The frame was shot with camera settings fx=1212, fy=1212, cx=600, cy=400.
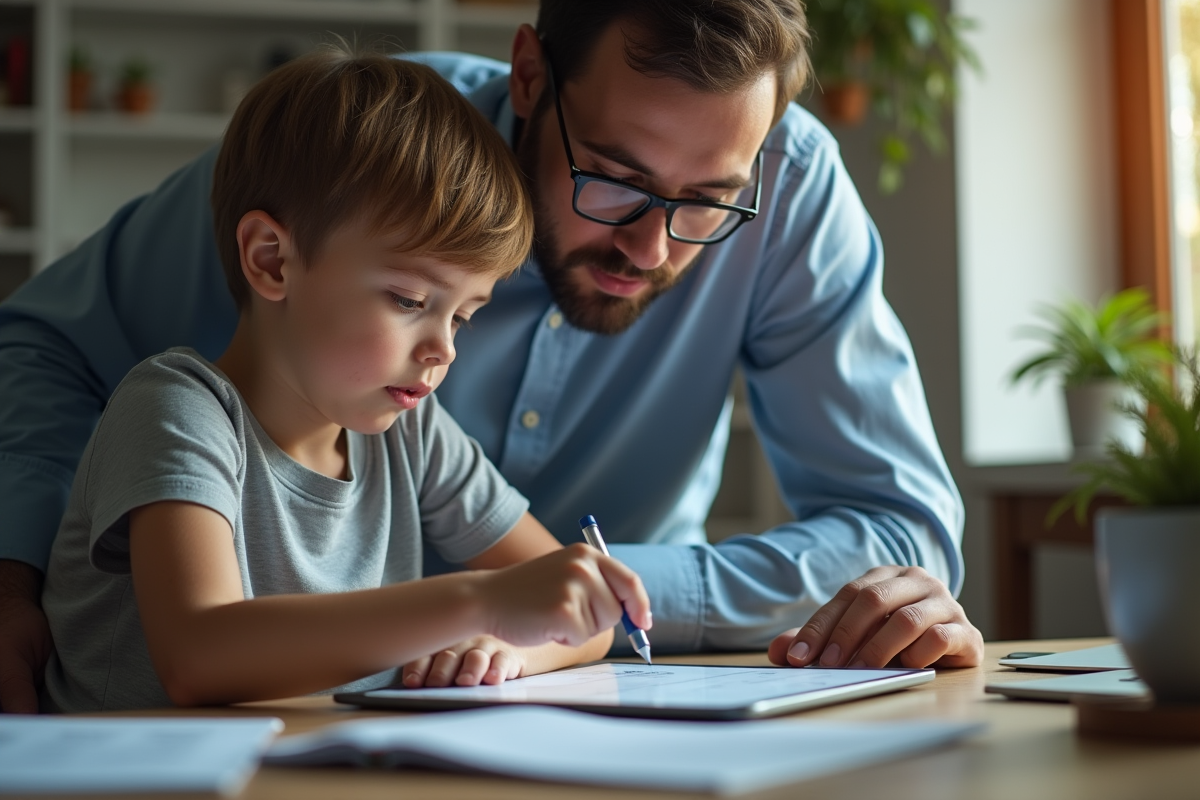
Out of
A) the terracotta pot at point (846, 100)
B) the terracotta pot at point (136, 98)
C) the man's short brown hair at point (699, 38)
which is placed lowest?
the man's short brown hair at point (699, 38)

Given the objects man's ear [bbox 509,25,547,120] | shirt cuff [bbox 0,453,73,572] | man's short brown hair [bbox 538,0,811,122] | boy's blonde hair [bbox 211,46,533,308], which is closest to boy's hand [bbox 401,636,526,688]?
boy's blonde hair [bbox 211,46,533,308]

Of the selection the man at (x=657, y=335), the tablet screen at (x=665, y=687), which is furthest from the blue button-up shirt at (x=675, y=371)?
the tablet screen at (x=665, y=687)

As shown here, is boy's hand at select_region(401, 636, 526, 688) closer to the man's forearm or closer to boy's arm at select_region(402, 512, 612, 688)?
boy's arm at select_region(402, 512, 612, 688)

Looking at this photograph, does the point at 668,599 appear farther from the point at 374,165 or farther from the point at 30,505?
the point at 30,505

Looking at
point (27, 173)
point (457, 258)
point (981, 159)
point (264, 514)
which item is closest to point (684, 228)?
point (457, 258)

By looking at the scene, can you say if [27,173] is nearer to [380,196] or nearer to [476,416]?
[476,416]

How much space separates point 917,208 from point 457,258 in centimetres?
267

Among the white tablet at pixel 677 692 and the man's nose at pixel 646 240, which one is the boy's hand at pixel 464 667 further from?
the man's nose at pixel 646 240

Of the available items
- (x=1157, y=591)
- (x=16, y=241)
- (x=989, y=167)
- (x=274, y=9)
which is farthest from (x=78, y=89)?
(x=1157, y=591)

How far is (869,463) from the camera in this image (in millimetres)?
1435

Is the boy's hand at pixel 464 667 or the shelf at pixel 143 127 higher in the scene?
the shelf at pixel 143 127

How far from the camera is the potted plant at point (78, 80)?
12.5 feet

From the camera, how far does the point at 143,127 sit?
148 inches

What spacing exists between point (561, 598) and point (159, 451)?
354 millimetres
